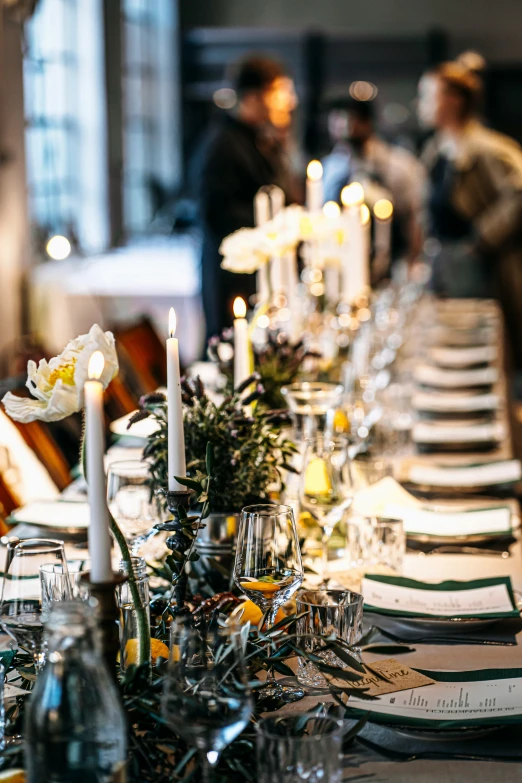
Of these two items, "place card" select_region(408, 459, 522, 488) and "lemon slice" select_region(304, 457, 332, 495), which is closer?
"lemon slice" select_region(304, 457, 332, 495)

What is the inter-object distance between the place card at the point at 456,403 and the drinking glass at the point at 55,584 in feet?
5.79

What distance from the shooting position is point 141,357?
3.89 meters

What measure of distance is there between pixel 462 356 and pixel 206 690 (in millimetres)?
2767

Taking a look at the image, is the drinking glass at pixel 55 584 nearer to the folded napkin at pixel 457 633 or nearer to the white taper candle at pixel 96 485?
the white taper candle at pixel 96 485

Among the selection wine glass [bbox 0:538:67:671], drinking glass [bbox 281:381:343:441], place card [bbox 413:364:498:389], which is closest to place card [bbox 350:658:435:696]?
wine glass [bbox 0:538:67:671]

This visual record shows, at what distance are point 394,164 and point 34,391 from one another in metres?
5.92

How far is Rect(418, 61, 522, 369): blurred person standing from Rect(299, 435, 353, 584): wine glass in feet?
14.9

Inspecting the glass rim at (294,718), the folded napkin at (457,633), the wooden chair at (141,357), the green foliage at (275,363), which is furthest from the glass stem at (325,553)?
the wooden chair at (141,357)

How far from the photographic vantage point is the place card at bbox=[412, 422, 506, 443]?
2453 millimetres

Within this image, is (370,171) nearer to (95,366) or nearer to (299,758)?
(95,366)

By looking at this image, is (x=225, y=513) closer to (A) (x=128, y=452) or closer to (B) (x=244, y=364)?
(B) (x=244, y=364)

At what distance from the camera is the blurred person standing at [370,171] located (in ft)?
18.4

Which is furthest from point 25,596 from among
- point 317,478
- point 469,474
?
point 469,474

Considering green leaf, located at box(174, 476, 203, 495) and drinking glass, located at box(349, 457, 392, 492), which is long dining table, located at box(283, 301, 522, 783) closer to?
drinking glass, located at box(349, 457, 392, 492)
